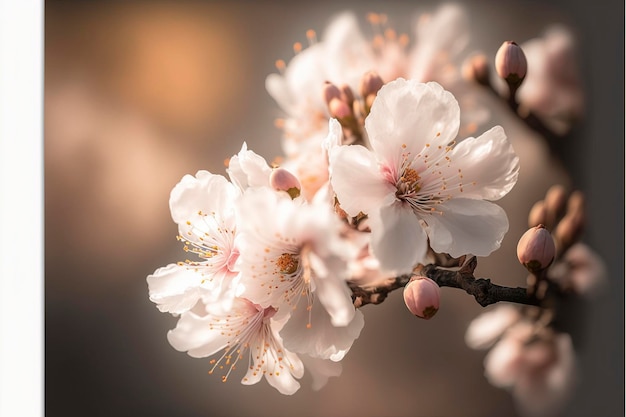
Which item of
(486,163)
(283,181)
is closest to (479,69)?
(486,163)

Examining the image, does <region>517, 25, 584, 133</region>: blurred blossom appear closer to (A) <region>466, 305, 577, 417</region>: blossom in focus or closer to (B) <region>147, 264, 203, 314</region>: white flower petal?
(A) <region>466, 305, 577, 417</region>: blossom in focus

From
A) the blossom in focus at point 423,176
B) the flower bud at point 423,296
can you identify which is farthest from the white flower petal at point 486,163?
the flower bud at point 423,296

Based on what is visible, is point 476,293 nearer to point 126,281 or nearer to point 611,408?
point 611,408

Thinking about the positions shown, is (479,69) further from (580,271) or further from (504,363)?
(504,363)

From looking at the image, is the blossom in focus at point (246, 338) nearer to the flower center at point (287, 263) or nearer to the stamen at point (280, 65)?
the flower center at point (287, 263)

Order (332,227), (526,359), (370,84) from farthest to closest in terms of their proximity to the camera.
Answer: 1. (526,359)
2. (370,84)
3. (332,227)

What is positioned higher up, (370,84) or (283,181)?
(370,84)
